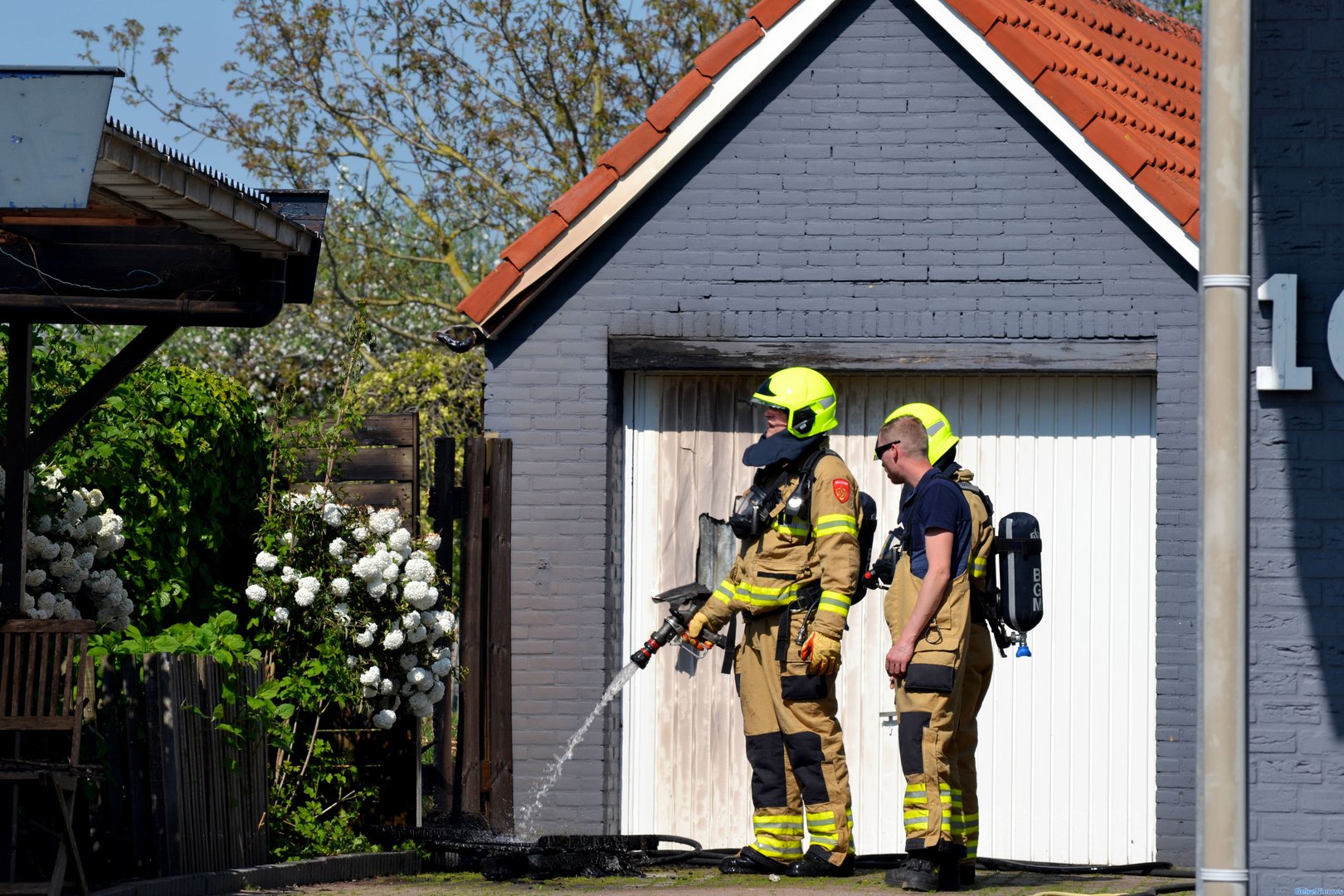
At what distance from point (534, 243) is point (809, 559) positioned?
2539 mm

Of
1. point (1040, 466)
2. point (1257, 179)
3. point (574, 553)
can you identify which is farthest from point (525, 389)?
point (1257, 179)

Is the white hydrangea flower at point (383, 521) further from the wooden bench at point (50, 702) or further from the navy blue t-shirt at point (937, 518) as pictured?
the navy blue t-shirt at point (937, 518)

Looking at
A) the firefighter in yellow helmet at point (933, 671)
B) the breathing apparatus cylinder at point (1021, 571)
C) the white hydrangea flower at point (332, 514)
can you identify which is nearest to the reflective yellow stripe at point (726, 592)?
the firefighter in yellow helmet at point (933, 671)

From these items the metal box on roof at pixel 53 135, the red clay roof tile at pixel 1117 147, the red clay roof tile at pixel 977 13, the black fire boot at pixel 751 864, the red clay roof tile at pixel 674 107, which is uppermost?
the red clay roof tile at pixel 977 13

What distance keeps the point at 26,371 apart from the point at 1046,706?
5165mm

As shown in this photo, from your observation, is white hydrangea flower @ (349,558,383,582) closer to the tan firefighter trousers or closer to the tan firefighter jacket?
the tan firefighter jacket

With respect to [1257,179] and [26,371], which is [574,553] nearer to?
[26,371]

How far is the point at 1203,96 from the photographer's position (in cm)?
555

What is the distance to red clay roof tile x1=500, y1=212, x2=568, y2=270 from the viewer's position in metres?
9.64

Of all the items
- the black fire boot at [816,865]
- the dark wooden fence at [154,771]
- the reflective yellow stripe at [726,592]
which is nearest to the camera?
the dark wooden fence at [154,771]

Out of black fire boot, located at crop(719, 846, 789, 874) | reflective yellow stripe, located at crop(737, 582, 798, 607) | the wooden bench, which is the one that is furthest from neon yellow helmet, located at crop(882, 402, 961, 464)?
the wooden bench

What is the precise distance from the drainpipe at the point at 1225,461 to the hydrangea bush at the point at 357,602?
4.50 metres

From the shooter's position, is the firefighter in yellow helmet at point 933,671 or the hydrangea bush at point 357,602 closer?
the firefighter in yellow helmet at point 933,671

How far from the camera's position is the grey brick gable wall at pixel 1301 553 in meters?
5.98
